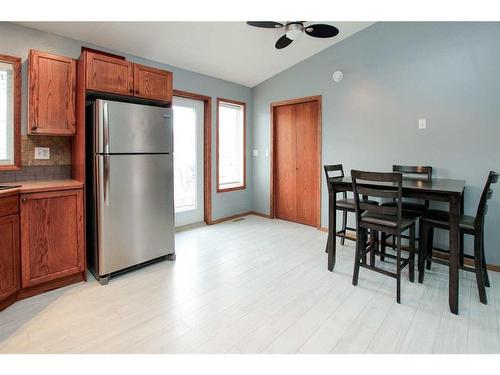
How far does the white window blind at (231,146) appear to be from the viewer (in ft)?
16.1

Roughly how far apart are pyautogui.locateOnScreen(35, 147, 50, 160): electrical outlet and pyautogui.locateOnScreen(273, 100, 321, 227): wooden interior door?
3276 millimetres

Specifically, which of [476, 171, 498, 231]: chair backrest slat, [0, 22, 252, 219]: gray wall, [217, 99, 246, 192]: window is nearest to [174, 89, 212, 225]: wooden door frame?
[0, 22, 252, 219]: gray wall

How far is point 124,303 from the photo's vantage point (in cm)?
226

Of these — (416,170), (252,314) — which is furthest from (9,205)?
(416,170)

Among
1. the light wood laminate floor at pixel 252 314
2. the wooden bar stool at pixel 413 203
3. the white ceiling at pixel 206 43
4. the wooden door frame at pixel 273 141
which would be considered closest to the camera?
the light wood laminate floor at pixel 252 314

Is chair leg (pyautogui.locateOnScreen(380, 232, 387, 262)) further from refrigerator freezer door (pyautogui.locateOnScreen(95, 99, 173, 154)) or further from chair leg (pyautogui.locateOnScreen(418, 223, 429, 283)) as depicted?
refrigerator freezer door (pyautogui.locateOnScreen(95, 99, 173, 154))

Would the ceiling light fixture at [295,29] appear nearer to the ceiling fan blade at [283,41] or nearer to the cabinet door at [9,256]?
the ceiling fan blade at [283,41]

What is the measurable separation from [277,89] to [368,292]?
138 inches

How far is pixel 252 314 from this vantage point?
2111 millimetres

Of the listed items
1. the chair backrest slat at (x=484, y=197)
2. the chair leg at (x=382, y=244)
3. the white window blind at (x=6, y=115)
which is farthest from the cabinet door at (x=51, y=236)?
the chair backrest slat at (x=484, y=197)

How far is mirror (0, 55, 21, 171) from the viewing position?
260 cm

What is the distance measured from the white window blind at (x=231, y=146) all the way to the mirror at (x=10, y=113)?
2.70 m

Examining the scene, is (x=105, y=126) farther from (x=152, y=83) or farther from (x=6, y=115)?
(x=6, y=115)
